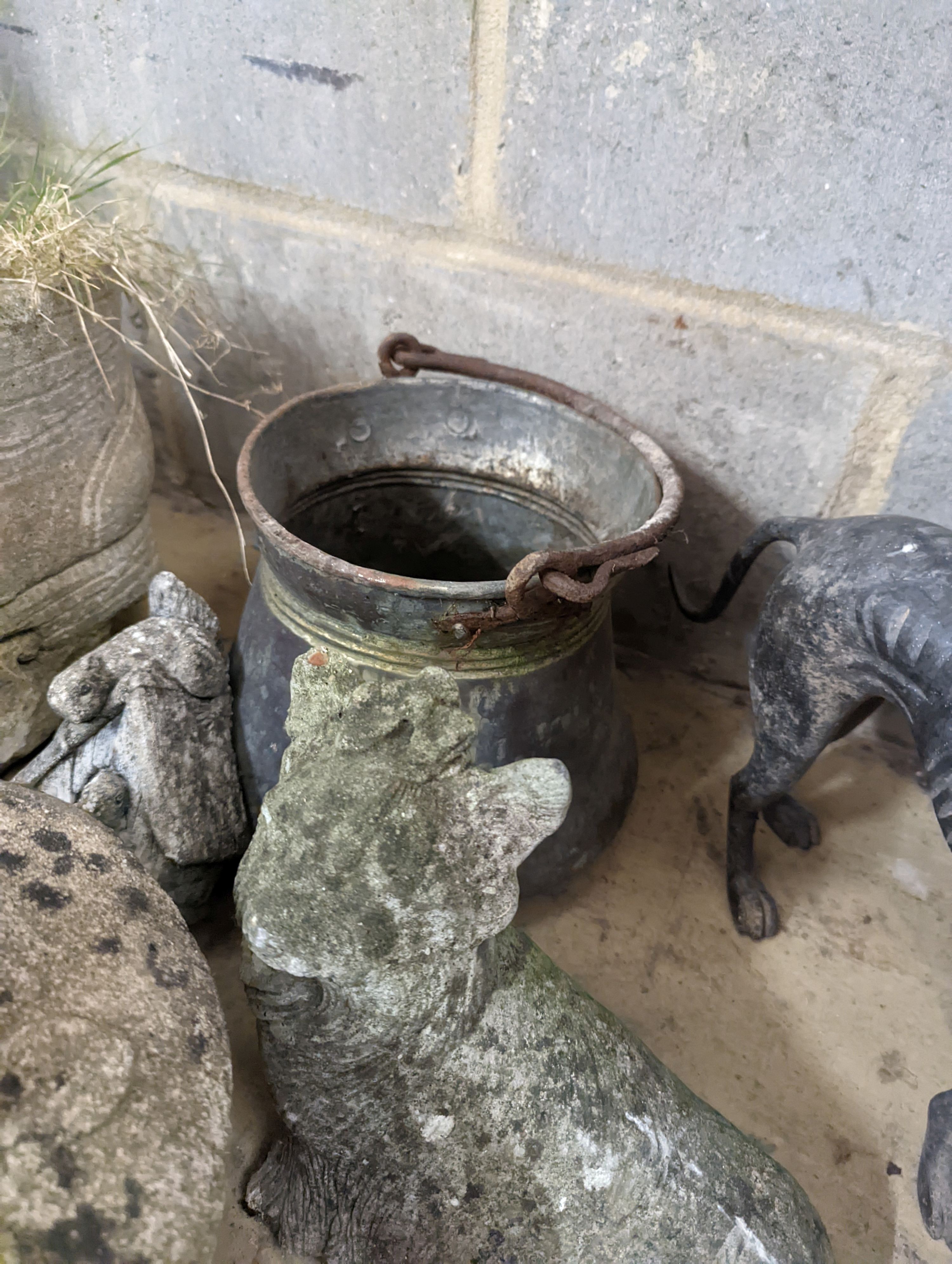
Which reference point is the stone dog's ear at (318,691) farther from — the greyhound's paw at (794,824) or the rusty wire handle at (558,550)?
the greyhound's paw at (794,824)

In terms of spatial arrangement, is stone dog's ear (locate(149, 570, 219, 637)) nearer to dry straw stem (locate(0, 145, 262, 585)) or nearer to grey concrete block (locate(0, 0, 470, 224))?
dry straw stem (locate(0, 145, 262, 585))

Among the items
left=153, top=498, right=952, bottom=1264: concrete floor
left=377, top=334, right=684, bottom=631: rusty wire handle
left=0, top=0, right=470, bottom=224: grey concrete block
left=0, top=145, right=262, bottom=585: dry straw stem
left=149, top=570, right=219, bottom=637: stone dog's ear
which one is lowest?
left=153, top=498, right=952, bottom=1264: concrete floor

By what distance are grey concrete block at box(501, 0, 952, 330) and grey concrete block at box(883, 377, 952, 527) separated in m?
0.13

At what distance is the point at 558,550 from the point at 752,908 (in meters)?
0.69

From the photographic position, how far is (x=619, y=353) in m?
1.37

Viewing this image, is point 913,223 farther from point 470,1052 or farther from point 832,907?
point 470,1052

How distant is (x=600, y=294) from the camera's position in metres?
1.33

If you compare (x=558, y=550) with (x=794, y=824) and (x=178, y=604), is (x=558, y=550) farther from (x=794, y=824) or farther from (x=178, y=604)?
(x=794, y=824)

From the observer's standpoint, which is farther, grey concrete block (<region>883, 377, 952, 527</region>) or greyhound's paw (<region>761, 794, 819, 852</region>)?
greyhound's paw (<region>761, 794, 819, 852</region>)

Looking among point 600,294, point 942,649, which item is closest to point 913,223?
point 600,294

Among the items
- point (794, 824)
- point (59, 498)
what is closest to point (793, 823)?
point (794, 824)

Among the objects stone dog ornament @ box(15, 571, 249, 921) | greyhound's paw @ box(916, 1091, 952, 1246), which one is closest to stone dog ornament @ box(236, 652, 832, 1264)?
greyhound's paw @ box(916, 1091, 952, 1246)

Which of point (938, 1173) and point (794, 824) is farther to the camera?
point (794, 824)

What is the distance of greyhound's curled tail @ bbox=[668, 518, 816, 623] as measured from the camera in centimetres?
122
